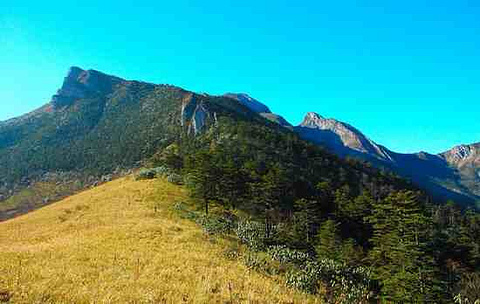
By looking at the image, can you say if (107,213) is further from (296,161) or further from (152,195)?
(296,161)

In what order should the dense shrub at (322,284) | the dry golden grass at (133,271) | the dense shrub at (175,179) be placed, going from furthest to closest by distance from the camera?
the dense shrub at (175,179), the dense shrub at (322,284), the dry golden grass at (133,271)

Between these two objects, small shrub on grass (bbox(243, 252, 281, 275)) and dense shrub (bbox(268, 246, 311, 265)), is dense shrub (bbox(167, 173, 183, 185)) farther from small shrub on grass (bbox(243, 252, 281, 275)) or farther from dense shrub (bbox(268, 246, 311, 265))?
small shrub on grass (bbox(243, 252, 281, 275))

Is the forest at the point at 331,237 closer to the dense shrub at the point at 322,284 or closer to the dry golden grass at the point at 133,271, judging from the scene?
the dense shrub at the point at 322,284

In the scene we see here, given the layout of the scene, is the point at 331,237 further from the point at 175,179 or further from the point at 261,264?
the point at 261,264

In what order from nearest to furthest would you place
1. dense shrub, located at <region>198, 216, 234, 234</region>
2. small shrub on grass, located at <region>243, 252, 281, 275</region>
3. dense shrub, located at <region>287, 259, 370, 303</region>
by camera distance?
dense shrub, located at <region>287, 259, 370, 303</region>
small shrub on grass, located at <region>243, 252, 281, 275</region>
dense shrub, located at <region>198, 216, 234, 234</region>

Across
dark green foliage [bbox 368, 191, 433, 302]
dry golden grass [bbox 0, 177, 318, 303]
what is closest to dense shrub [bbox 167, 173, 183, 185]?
dry golden grass [bbox 0, 177, 318, 303]

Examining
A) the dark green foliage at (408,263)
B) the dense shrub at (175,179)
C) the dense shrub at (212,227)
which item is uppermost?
the dense shrub at (175,179)

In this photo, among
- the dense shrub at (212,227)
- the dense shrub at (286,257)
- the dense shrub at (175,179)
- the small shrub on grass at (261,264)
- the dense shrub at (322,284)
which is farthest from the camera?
the dense shrub at (175,179)

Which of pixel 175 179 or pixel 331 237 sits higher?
pixel 175 179

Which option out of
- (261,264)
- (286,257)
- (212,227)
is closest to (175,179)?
(212,227)

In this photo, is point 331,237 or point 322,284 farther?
point 331,237

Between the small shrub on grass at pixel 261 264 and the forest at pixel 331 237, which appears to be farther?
the forest at pixel 331 237

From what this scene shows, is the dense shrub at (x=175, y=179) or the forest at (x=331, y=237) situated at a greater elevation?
the dense shrub at (x=175, y=179)

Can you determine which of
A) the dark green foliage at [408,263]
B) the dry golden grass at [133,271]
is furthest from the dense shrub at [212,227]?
the dark green foliage at [408,263]
